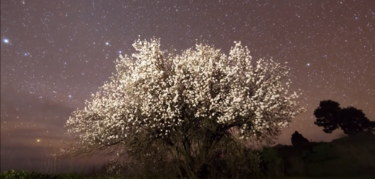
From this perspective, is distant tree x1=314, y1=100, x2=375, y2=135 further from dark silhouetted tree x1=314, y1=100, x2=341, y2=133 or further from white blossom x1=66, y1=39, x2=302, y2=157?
white blossom x1=66, y1=39, x2=302, y2=157

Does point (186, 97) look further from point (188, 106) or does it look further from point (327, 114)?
point (327, 114)

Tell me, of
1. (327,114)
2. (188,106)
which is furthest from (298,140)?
(188,106)

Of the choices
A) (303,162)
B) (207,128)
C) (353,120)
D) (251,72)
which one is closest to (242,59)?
(251,72)

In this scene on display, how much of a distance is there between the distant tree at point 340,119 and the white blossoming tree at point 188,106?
3169 cm

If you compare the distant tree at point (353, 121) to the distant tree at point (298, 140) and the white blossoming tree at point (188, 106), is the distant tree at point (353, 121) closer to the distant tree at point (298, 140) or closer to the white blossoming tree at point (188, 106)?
the distant tree at point (298, 140)

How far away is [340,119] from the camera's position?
183 ft

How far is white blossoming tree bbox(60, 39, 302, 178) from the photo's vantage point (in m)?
25.0

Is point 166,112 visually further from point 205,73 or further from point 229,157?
point 229,157

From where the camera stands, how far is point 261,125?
25.6 m

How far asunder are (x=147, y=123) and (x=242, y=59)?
8983mm

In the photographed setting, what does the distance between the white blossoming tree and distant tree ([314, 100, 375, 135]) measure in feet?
104

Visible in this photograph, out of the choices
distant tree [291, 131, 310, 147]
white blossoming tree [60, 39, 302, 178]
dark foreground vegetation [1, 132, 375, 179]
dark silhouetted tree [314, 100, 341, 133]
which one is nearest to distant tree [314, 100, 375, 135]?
dark silhouetted tree [314, 100, 341, 133]

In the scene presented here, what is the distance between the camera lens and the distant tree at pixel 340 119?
54.5m

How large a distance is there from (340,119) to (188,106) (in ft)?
127
